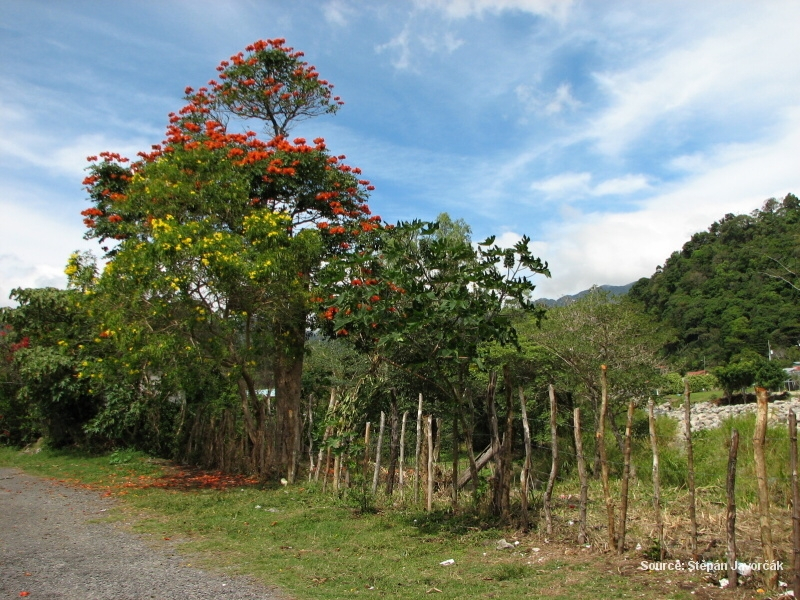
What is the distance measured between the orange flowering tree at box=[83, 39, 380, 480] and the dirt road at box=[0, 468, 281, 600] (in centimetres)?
312

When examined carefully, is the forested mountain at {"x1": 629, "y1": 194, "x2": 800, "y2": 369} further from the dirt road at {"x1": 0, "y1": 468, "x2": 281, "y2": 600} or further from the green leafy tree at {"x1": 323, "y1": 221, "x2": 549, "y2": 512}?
the dirt road at {"x1": 0, "y1": 468, "x2": 281, "y2": 600}

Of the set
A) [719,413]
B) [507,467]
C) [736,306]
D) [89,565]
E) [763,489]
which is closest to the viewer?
[763,489]

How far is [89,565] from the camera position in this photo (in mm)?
6438

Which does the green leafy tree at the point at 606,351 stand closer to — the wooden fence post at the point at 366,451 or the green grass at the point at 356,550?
the wooden fence post at the point at 366,451

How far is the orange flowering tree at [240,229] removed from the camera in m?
10.3

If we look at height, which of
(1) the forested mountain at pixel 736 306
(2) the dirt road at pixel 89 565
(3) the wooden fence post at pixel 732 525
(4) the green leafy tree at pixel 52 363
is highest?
(1) the forested mountain at pixel 736 306

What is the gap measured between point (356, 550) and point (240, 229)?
6643 mm

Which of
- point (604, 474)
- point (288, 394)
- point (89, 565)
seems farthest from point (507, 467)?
point (288, 394)

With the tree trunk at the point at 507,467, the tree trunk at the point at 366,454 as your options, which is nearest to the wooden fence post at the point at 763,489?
the tree trunk at the point at 507,467

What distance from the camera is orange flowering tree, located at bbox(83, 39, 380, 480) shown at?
10297 mm

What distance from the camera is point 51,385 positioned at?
16.2m

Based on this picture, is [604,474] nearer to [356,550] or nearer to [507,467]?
[507,467]

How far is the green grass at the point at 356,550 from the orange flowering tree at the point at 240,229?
7.59 feet

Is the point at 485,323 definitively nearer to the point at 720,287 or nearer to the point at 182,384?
the point at 182,384
